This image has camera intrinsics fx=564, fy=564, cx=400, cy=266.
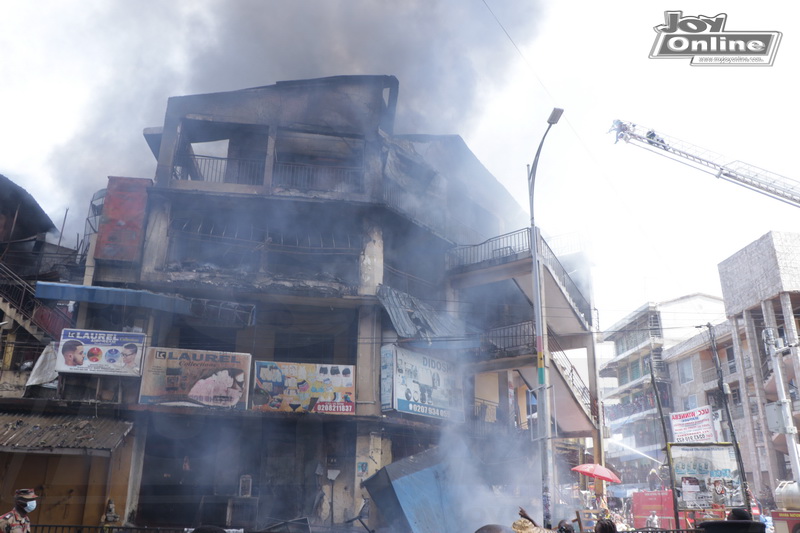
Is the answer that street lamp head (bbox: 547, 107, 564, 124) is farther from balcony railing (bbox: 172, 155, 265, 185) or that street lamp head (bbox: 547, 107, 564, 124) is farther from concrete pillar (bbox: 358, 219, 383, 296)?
balcony railing (bbox: 172, 155, 265, 185)

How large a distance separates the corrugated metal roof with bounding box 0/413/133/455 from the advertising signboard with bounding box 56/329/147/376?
1249mm

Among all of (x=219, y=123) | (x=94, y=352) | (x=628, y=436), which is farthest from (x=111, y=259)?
(x=628, y=436)

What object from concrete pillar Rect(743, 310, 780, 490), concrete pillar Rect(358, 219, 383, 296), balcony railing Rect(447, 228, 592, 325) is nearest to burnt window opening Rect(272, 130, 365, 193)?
concrete pillar Rect(358, 219, 383, 296)

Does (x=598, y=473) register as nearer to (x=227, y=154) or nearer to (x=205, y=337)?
(x=205, y=337)

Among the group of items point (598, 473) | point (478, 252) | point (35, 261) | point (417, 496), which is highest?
point (35, 261)

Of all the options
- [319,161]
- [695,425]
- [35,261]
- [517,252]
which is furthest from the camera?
[695,425]

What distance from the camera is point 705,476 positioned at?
11.4 m

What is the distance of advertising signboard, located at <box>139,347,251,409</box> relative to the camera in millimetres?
14938

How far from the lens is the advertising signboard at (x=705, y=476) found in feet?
36.8

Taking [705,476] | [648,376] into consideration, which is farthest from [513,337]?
[648,376]

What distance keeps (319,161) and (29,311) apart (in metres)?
10.8

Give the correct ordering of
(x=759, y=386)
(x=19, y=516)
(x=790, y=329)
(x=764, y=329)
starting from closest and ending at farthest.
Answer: (x=19, y=516), (x=790, y=329), (x=764, y=329), (x=759, y=386)

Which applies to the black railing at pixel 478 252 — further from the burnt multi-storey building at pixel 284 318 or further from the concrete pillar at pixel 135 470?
the concrete pillar at pixel 135 470

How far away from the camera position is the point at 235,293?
1650 cm
